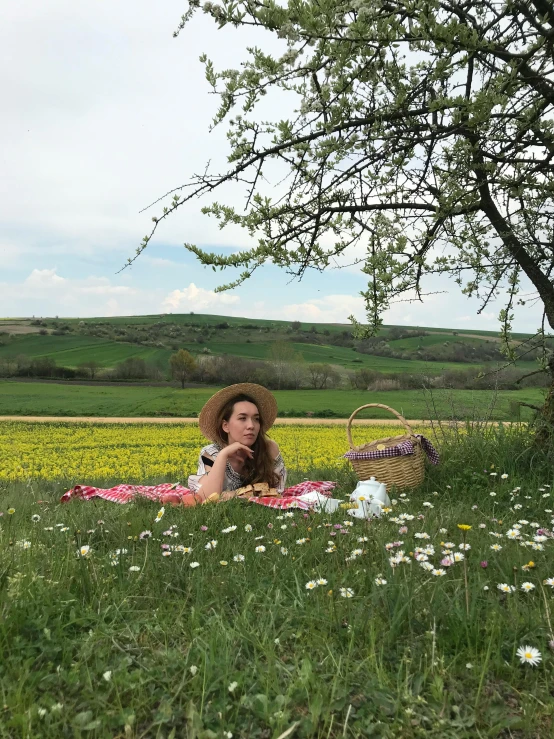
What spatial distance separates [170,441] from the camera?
17.9 m

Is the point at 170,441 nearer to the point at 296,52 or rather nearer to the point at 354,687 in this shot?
the point at 296,52

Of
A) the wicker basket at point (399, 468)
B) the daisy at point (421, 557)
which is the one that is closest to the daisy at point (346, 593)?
the daisy at point (421, 557)

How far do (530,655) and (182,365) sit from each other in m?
33.8

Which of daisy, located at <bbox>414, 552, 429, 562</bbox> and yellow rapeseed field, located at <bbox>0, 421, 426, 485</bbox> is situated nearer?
daisy, located at <bbox>414, 552, 429, 562</bbox>

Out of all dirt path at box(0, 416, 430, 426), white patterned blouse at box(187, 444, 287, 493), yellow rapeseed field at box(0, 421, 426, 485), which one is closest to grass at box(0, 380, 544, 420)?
dirt path at box(0, 416, 430, 426)

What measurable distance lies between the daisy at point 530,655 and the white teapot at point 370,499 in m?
1.92

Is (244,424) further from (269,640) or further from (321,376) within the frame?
(321,376)

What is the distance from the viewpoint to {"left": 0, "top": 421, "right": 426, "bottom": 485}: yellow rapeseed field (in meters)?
11.4

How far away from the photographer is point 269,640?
227 centimetres


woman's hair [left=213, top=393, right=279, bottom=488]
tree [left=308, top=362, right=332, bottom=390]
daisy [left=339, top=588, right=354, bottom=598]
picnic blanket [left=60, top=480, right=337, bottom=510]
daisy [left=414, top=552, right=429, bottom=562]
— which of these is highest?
daisy [left=414, top=552, right=429, bottom=562]

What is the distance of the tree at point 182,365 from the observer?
114 feet

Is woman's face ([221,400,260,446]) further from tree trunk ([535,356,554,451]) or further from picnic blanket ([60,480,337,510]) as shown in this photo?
tree trunk ([535,356,554,451])

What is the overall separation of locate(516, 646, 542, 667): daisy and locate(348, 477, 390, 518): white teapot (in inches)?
75.6

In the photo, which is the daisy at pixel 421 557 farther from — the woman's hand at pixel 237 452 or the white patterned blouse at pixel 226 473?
the white patterned blouse at pixel 226 473
